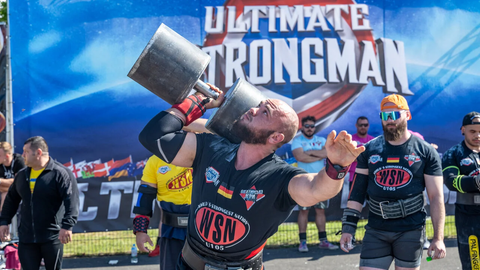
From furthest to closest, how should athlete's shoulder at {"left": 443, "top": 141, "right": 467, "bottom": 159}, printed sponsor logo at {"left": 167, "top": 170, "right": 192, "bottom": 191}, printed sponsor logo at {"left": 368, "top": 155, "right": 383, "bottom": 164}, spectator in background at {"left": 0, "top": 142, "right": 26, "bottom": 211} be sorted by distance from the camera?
1. spectator in background at {"left": 0, "top": 142, "right": 26, "bottom": 211}
2. athlete's shoulder at {"left": 443, "top": 141, "right": 467, "bottom": 159}
3. printed sponsor logo at {"left": 167, "top": 170, "right": 192, "bottom": 191}
4. printed sponsor logo at {"left": 368, "top": 155, "right": 383, "bottom": 164}

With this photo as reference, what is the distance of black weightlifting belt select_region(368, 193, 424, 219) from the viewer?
14.2ft

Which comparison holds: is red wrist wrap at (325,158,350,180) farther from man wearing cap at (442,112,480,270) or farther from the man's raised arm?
man wearing cap at (442,112,480,270)

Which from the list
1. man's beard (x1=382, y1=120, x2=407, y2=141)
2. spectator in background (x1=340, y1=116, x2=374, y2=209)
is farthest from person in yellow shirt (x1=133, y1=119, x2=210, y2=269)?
spectator in background (x1=340, y1=116, x2=374, y2=209)

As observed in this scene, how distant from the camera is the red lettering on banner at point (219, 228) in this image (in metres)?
2.82

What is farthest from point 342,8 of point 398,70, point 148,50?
point 148,50

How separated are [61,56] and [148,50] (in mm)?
5358

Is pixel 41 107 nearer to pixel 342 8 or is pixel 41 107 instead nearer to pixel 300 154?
pixel 300 154

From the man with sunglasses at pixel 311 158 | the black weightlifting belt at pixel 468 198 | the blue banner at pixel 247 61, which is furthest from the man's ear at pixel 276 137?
the blue banner at pixel 247 61

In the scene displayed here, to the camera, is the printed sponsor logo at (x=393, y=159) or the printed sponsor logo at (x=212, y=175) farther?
the printed sponsor logo at (x=393, y=159)

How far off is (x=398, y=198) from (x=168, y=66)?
2506 millimetres

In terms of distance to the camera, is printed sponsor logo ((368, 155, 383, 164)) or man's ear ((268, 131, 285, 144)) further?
printed sponsor logo ((368, 155, 383, 164))

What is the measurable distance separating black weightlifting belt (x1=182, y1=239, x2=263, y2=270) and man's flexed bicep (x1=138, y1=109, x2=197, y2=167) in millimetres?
566

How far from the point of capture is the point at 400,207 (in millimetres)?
4340

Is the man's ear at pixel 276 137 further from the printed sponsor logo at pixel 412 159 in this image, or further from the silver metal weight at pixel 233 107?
the printed sponsor logo at pixel 412 159
